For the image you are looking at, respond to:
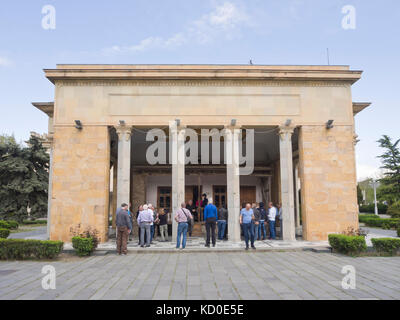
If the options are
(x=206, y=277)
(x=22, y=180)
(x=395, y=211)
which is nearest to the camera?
(x=206, y=277)

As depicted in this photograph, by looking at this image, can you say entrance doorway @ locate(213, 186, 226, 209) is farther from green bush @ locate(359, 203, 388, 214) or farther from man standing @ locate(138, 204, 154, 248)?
green bush @ locate(359, 203, 388, 214)

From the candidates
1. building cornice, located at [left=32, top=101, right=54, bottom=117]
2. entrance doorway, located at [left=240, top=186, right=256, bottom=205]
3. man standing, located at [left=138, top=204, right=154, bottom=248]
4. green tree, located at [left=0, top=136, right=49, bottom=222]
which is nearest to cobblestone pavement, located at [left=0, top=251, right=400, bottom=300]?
man standing, located at [left=138, top=204, right=154, bottom=248]

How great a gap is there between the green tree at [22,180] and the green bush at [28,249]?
706 inches

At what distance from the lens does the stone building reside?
13.3 meters

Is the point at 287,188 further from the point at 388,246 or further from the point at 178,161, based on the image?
the point at 178,161

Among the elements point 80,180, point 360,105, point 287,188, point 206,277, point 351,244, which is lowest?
point 206,277

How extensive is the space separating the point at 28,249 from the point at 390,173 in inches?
1336

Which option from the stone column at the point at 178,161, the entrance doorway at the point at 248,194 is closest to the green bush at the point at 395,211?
the entrance doorway at the point at 248,194

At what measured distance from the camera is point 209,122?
13.7 meters

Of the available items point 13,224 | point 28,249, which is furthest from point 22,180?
point 28,249

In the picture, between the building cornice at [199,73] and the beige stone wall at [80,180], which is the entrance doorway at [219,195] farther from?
the building cornice at [199,73]

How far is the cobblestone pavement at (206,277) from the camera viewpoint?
572cm

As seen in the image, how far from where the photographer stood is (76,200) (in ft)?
43.4
